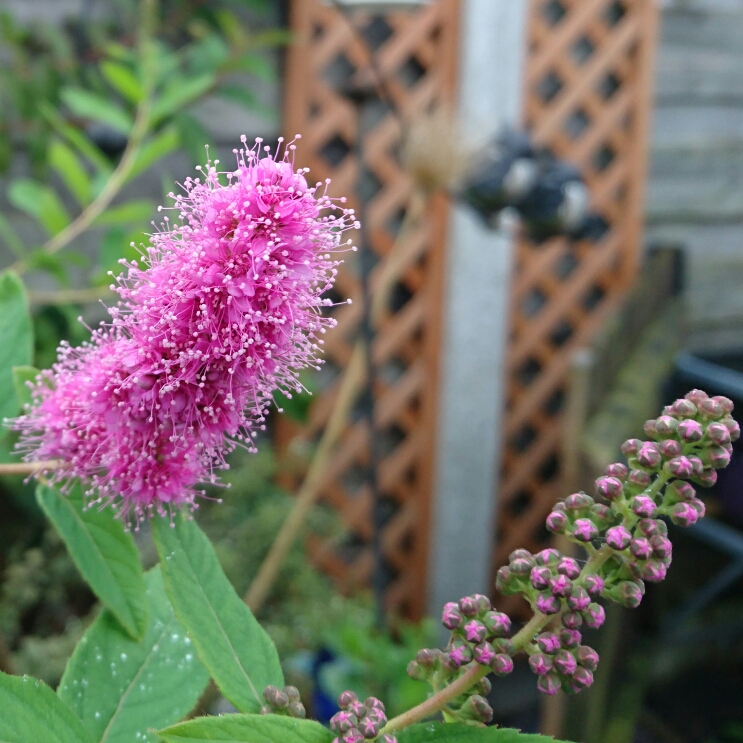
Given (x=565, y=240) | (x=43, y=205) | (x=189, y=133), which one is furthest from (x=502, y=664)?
(x=565, y=240)

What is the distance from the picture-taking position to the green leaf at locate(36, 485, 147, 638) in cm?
36

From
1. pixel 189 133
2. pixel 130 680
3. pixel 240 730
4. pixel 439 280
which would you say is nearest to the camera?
pixel 240 730

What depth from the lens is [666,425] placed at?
0.96ft

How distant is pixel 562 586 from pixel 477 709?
58mm

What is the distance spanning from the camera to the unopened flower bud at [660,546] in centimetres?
27

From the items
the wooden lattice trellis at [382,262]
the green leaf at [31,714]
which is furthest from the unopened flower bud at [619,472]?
the wooden lattice trellis at [382,262]

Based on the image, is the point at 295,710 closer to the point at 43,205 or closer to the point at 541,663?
the point at 541,663

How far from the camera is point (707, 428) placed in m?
0.29

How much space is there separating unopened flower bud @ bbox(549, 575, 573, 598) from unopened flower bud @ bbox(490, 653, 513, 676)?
0.03 metres

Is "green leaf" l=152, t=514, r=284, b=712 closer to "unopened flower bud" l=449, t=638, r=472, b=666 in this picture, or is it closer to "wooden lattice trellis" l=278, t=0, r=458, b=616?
"unopened flower bud" l=449, t=638, r=472, b=666

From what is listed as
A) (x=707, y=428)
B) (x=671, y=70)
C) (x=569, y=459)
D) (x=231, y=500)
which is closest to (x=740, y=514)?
(x=569, y=459)

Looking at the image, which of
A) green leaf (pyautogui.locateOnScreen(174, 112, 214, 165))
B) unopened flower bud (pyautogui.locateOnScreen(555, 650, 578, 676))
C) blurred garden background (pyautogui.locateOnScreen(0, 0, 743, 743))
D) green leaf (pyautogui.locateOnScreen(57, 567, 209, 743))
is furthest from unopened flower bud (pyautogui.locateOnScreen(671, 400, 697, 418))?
green leaf (pyautogui.locateOnScreen(174, 112, 214, 165))

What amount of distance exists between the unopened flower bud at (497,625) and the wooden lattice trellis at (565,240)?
1796mm

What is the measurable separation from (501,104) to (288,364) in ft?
5.43
